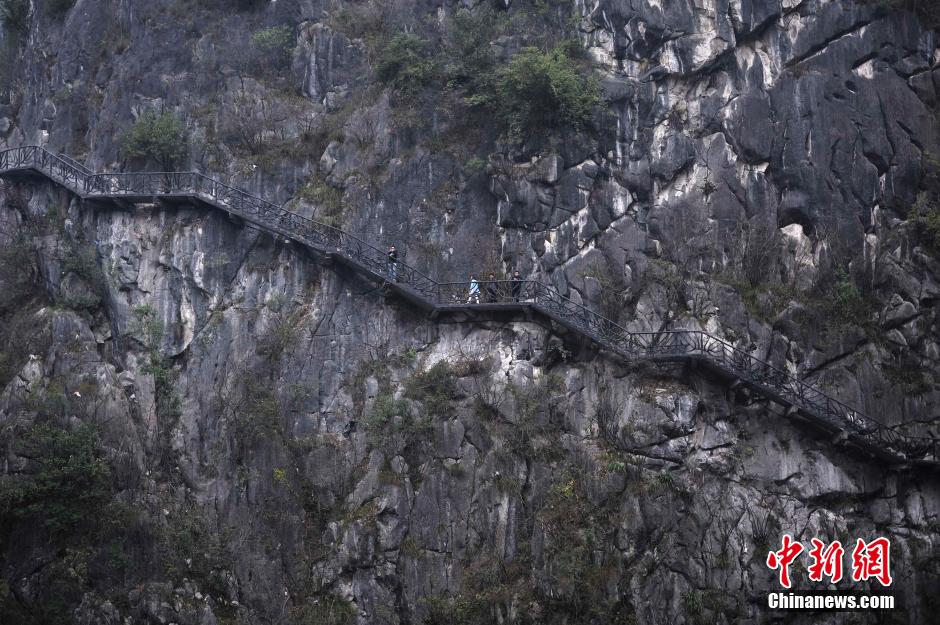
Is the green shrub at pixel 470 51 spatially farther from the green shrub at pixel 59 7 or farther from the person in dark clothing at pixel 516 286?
the green shrub at pixel 59 7

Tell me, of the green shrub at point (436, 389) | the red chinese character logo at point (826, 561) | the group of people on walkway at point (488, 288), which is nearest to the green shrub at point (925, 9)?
the group of people on walkway at point (488, 288)

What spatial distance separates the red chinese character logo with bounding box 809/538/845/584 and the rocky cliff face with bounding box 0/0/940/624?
1.62ft

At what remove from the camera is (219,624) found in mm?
22766

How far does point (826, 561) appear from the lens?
22109 mm

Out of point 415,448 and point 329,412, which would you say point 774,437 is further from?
point 329,412

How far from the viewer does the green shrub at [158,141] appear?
92.1 feet

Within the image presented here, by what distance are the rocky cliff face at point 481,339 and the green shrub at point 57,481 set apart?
0.08 meters

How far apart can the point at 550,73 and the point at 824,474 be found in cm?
1214

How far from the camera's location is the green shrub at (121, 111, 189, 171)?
92.1 ft

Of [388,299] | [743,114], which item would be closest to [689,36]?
[743,114]

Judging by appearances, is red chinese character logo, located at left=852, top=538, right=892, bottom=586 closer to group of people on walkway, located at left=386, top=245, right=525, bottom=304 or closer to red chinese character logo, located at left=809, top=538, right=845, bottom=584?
red chinese character logo, located at left=809, top=538, right=845, bottom=584

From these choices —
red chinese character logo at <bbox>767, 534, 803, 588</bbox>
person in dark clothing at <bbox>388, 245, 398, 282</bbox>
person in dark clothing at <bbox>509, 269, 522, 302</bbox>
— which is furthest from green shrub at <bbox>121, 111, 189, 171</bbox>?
Result: red chinese character logo at <bbox>767, 534, 803, 588</bbox>

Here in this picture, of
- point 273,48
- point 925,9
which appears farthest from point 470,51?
point 925,9

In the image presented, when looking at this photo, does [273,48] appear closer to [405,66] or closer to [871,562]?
[405,66]
